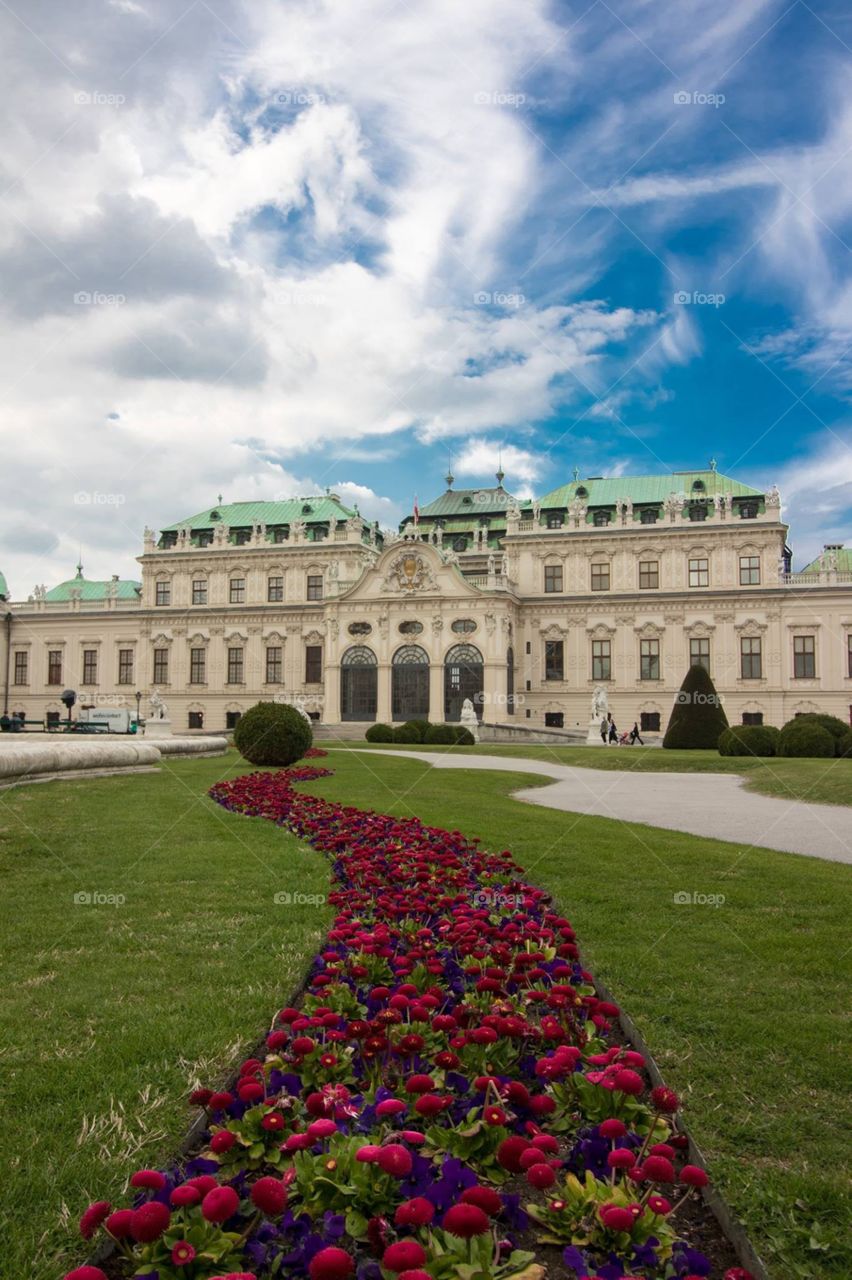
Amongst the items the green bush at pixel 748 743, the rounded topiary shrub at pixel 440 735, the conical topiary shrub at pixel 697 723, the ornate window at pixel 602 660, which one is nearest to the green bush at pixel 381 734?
the rounded topiary shrub at pixel 440 735

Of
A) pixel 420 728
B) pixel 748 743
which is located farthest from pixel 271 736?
pixel 420 728

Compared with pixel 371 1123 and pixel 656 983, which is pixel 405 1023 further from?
pixel 656 983

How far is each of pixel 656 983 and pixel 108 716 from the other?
127 ft

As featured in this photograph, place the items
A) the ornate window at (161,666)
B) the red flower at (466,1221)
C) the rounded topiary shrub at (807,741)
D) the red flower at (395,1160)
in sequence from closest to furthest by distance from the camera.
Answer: the red flower at (466,1221) < the red flower at (395,1160) < the rounded topiary shrub at (807,741) < the ornate window at (161,666)

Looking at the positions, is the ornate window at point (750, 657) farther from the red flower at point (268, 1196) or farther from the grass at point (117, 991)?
the red flower at point (268, 1196)

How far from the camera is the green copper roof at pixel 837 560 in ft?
200

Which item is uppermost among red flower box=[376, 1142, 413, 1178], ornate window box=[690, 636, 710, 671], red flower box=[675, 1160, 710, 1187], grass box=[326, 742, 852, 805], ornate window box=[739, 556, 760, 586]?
ornate window box=[739, 556, 760, 586]

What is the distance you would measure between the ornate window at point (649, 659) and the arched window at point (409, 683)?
48.2 ft

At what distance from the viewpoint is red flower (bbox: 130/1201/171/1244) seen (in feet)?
8.64

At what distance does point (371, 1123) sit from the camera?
11.8ft

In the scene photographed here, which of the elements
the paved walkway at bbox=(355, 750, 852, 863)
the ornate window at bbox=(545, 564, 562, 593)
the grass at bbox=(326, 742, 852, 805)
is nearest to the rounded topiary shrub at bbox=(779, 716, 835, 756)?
the grass at bbox=(326, 742, 852, 805)

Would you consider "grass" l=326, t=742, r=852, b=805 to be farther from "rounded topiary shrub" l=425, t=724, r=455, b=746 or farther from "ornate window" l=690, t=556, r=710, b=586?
"ornate window" l=690, t=556, r=710, b=586

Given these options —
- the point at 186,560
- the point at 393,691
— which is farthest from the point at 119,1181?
the point at 186,560

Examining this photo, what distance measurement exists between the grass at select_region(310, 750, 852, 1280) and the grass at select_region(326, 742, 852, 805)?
35.2ft
